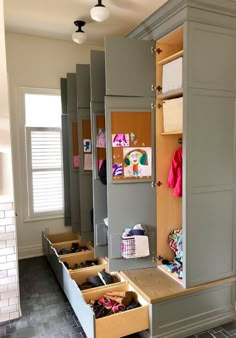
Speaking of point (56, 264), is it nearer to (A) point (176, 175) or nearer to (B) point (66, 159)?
(B) point (66, 159)

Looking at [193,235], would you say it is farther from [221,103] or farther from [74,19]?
[74,19]

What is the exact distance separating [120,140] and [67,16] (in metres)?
1.51

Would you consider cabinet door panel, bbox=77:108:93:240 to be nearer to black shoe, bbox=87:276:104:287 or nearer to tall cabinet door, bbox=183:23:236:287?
black shoe, bbox=87:276:104:287

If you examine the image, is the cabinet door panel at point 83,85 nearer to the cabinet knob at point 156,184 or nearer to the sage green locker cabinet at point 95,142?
the sage green locker cabinet at point 95,142

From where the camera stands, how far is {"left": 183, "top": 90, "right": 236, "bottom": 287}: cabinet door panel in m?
2.24

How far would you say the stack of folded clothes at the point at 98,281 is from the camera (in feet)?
8.57

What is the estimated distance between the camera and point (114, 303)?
2316mm

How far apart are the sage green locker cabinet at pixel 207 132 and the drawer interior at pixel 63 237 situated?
6.27 feet

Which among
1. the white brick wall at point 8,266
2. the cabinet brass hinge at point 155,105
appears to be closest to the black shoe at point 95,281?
the white brick wall at point 8,266

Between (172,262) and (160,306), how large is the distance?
2.04ft

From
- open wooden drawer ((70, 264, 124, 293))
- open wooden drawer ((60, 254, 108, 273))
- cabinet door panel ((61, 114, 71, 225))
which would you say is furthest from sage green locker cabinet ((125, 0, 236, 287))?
cabinet door panel ((61, 114, 71, 225))

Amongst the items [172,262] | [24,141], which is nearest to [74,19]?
[24,141]

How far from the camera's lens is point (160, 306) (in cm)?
216

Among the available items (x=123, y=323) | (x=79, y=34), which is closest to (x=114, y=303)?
(x=123, y=323)
